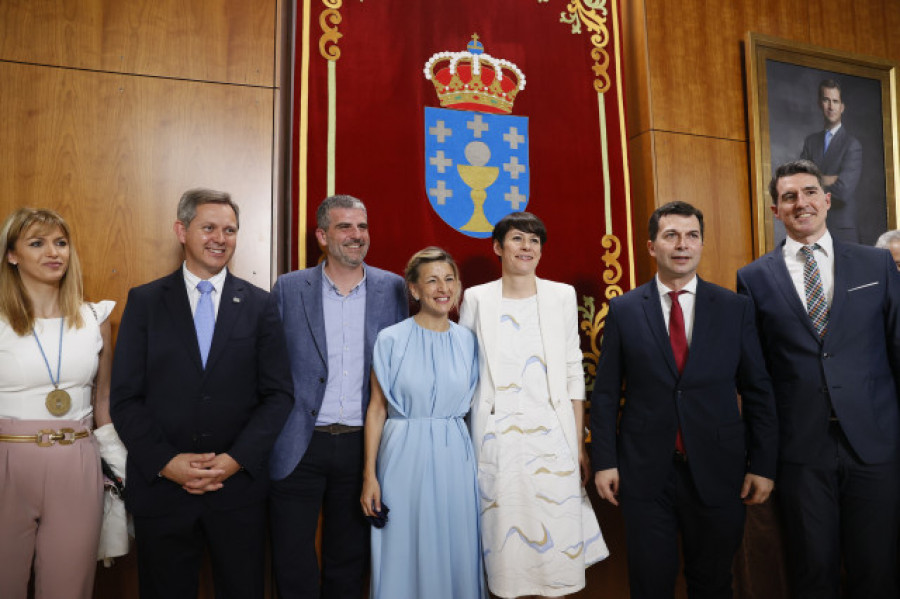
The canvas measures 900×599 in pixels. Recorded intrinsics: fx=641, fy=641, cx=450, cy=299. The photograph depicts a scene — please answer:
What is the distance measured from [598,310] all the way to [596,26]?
162 cm

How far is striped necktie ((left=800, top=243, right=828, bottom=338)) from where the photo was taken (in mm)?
2545

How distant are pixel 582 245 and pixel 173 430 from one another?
2.20 m

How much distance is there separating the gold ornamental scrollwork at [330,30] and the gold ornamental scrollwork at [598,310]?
1701 millimetres

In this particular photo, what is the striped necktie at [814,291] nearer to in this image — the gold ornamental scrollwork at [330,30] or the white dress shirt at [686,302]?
the white dress shirt at [686,302]

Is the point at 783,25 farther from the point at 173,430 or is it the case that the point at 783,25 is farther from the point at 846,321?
the point at 173,430

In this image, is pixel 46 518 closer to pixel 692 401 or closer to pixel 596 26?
pixel 692 401

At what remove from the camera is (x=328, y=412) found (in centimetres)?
254

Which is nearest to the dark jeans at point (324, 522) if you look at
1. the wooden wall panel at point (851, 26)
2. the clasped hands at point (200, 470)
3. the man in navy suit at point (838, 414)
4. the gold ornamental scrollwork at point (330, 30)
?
the clasped hands at point (200, 470)

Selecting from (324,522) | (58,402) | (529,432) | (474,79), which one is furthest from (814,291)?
(58,402)

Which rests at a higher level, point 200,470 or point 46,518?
point 200,470

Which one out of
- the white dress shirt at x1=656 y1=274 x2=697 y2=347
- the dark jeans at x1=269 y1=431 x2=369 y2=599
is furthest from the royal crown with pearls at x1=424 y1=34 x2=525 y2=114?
the dark jeans at x1=269 y1=431 x2=369 y2=599

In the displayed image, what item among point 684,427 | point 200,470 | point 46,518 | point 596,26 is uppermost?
point 596,26

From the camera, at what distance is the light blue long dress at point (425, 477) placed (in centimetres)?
235

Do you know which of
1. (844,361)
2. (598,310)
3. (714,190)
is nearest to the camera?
(844,361)
